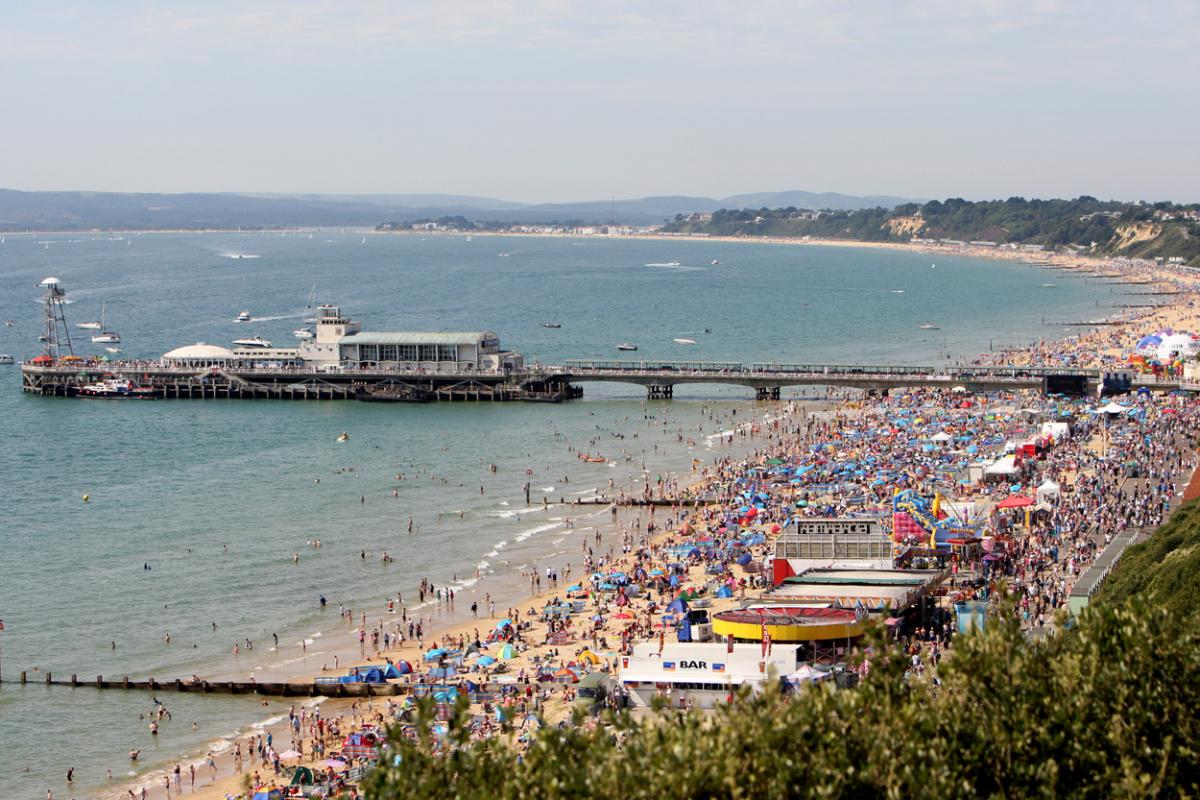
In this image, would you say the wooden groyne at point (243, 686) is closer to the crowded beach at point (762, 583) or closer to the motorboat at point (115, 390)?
the crowded beach at point (762, 583)

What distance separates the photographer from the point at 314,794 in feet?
85.8

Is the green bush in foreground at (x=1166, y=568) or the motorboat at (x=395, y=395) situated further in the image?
the motorboat at (x=395, y=395)

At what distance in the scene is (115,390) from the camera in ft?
256

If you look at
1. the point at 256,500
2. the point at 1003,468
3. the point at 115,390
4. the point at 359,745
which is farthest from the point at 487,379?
the point at 359,745

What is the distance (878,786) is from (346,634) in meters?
23.3

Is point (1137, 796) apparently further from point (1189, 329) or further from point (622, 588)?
point (1189, 329)

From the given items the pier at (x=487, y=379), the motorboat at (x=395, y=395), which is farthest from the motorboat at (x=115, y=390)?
the motorboat at (x=395, y=395)

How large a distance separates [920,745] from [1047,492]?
3046cm

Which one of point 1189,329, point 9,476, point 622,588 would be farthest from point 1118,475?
point 1189,329

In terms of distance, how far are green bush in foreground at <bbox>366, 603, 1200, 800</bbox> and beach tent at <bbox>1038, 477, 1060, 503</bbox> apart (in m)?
27.2

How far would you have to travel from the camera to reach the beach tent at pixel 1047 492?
4400 cm

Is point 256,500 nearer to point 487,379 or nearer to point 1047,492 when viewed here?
point 487,379

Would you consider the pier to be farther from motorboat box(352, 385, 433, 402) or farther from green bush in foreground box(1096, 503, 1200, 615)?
green bush in foreground box(1096, 503, 1200, 615)

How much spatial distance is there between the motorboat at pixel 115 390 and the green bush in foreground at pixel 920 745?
65.6 metres
